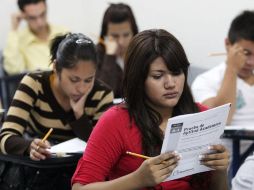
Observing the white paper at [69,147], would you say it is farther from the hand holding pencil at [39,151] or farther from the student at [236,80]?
the student at [236,80]

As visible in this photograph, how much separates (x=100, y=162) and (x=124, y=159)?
83 millimetres

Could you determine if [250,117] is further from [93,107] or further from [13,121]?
[13,121]

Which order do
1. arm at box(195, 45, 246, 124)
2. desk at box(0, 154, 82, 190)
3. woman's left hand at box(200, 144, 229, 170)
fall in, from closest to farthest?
woman's left hand at box(200, 144, 229, 170) → desk at box(0, 154, 82, 190) → arm at box(195, 45, 246, 124)

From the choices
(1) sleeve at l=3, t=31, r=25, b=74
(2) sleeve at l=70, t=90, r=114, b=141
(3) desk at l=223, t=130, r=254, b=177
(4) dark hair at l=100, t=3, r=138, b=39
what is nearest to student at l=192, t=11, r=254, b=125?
(3) desk at l=223, t=130, r=254, b=177

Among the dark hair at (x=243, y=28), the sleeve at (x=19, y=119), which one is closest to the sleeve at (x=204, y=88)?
the dark hair at (x=243, y=28)

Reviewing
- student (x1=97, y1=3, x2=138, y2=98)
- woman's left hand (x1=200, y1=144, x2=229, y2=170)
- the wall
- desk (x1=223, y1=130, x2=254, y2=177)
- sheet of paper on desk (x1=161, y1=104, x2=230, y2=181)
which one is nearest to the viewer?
sheet of paper on desk (x1=161, y1=104, x2=230, y2=181)

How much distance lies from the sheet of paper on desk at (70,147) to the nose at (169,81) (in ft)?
1.73

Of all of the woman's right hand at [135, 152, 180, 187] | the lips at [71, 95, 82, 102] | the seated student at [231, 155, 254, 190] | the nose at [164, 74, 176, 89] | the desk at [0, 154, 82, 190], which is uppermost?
the nose at [164, 74, 176, 89]

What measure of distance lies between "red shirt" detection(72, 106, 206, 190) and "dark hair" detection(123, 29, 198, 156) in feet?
0.10

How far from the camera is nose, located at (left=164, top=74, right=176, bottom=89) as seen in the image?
5.22 ft

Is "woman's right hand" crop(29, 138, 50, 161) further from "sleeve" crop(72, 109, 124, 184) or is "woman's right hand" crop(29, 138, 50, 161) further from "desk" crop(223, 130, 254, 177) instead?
"desk" crop(223, 130, 254, 177)

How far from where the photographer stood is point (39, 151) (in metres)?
1.89

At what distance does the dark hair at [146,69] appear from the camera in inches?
62.8

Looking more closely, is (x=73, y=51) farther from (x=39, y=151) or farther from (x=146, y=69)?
(x=146, y=69)
